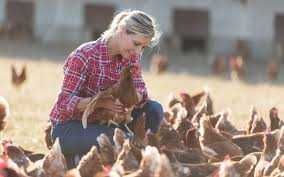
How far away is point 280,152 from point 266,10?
14854 mm

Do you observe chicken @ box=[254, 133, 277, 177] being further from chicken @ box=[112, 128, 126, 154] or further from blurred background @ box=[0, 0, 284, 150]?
blurred background @ box=[0, 0, 284, 150]

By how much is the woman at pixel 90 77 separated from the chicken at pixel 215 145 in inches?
25.3

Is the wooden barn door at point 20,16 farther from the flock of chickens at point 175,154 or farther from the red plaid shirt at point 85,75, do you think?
the red plaid shirt at point 85,75

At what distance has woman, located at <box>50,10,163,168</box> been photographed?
7.39 meters

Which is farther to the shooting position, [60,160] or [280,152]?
[280,152]

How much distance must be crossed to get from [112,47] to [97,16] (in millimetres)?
15656

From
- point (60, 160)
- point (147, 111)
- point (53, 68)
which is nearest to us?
point (60, 160)

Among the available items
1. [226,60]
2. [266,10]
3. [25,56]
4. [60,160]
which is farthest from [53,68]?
[60,160]

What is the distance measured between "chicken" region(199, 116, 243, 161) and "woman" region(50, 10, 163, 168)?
0.64 meters

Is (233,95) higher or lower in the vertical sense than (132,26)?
lower

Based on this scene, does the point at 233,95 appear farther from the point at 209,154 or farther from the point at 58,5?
the point at 58,5

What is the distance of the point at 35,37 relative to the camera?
23.7 m

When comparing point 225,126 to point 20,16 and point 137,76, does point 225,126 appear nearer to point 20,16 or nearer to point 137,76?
point 137,76

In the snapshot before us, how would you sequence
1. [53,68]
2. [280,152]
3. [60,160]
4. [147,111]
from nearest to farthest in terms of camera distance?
[60,160], [280,152], [147,111], [53,68]
